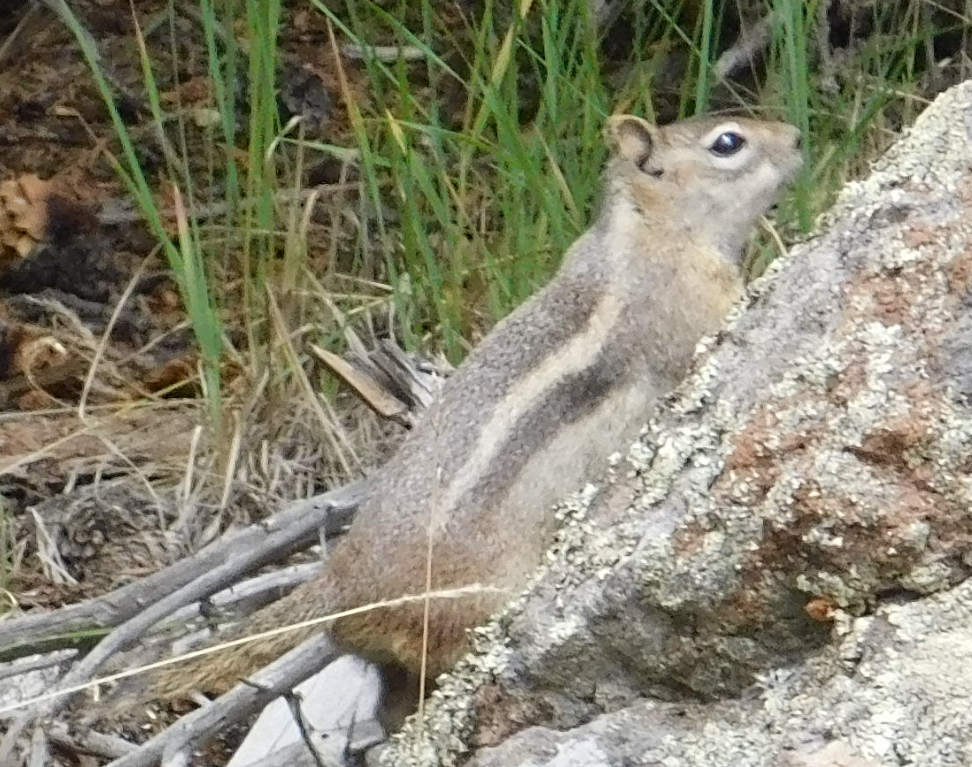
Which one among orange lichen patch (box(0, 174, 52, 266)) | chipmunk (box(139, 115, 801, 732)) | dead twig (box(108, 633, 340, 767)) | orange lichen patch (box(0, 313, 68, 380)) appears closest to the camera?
dead twig (box(108, 633, 340, 767))

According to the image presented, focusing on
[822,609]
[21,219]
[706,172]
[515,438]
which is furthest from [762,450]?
[21,219]

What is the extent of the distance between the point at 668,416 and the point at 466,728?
32 centimetres

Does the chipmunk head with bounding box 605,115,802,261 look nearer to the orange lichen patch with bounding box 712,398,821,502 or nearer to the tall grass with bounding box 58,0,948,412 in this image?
the tall grass with bounding box 58,0,948,412

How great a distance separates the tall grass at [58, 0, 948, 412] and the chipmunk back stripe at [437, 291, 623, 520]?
372 millimetres

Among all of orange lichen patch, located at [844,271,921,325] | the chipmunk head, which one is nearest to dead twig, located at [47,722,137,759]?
orange lichen patch, located at [844,271,921,325]

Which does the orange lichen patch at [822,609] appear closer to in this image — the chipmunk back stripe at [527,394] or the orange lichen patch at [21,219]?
the chipmunk back stripe at [527,394]

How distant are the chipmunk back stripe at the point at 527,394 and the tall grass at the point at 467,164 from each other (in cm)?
37

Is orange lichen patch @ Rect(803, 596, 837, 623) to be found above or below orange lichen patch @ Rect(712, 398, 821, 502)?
below

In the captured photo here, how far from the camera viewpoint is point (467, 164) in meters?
2.37

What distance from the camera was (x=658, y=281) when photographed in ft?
6.10

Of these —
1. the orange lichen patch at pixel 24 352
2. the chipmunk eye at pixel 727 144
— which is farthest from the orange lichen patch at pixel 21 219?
the chipmunk eye at pixel 727 144

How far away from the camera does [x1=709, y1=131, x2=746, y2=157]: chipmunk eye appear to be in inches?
79.0

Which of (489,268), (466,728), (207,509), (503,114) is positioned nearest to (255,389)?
(207,509)

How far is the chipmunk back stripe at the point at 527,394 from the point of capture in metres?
1.48
